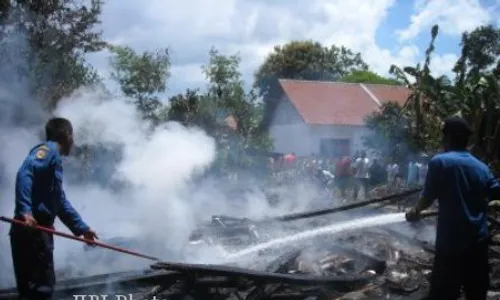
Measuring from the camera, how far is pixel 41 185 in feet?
13.3

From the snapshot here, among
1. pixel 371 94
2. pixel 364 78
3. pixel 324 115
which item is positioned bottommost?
pixel 324 115

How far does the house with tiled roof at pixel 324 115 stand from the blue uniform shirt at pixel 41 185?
23.1 m

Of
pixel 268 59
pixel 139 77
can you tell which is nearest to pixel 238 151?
pixel 139 77

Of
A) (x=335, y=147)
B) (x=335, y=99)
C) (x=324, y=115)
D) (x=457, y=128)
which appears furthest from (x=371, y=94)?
(x=457, y=128)

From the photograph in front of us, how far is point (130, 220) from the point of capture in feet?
27.3

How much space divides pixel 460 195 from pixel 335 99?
94.7 ft

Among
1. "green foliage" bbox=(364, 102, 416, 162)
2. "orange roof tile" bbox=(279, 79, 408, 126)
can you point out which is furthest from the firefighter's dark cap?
"orange roof tile" bbox=(279, 79, 408, 126)

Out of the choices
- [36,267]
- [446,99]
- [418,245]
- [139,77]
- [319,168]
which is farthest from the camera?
[139,77]

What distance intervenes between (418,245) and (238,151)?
33.6 feet

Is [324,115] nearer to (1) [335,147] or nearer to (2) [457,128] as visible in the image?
(1) [335,147]

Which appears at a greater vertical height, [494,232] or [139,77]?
[139,77]

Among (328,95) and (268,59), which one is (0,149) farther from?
(268,59)

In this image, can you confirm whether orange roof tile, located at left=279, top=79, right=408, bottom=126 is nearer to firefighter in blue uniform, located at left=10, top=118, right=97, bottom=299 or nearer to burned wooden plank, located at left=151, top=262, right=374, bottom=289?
burned wooden plank, located at left=151, top=262, right=374, bottom=289

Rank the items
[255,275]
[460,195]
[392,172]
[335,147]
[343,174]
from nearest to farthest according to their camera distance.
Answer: [460,195]
[255,275]
[343,174]
[392,172]
[335,147]
